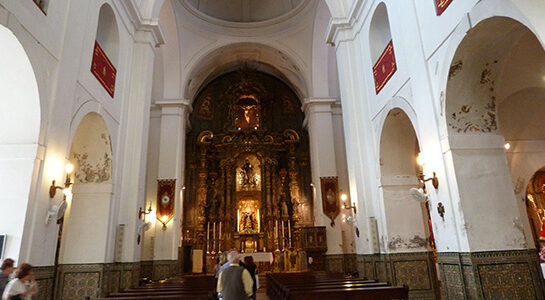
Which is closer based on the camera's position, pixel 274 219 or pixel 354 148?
pixel 354 148

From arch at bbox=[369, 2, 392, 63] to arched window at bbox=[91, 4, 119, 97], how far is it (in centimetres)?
607

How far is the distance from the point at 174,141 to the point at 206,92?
5.65 m

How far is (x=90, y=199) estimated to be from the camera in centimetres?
771

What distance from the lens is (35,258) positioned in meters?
5.25

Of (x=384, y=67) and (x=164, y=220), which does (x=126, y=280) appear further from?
(x=384, y=67)

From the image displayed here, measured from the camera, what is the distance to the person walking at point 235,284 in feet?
14.4

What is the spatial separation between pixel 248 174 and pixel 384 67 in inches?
434

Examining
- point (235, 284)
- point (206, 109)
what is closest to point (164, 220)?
point (206, 109)

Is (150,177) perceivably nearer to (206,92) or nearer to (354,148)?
(206,92)

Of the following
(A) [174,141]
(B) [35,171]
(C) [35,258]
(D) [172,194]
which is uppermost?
(A) [174,141]

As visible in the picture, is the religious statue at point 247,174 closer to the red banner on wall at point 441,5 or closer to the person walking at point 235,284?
the red banner on wall at point 441,5

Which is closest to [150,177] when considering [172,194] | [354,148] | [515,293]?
[172,194]

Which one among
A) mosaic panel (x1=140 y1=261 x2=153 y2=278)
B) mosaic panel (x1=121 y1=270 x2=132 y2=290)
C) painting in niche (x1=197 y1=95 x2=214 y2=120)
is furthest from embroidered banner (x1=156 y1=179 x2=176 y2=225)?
painting in niche (x1=197 y1=95 x2=214 y2=120)

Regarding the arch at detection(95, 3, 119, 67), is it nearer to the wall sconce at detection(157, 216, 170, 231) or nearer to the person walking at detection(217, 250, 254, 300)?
the person walking at detection(217, 250, 254, 300)
